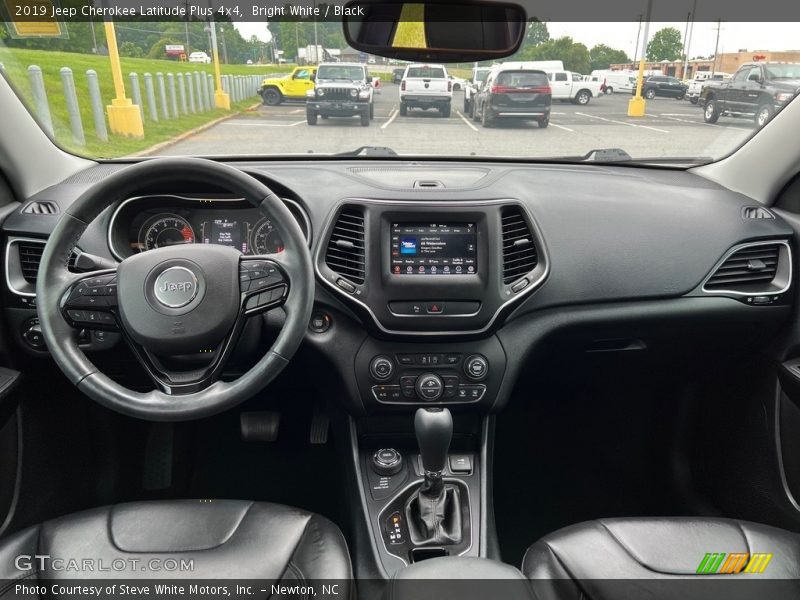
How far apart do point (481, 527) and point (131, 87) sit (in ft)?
8.74

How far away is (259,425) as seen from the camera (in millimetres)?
2574

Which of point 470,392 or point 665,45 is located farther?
point 665,45

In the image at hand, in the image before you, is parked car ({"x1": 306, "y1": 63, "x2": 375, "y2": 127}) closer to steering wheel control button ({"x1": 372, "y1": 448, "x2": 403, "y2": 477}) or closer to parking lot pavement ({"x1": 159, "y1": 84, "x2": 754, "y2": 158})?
parking lot pavement ({"x1": 159, "y1": 84, "x2": 754, "y2": 158})

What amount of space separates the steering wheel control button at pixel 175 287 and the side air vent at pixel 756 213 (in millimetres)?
1857

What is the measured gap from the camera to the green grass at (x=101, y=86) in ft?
7.35

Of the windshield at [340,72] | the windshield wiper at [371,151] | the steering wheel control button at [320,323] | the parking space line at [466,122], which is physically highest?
the windshield at [340,72]

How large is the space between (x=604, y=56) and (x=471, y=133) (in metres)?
0.64

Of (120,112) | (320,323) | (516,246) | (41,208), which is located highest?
(120,112)

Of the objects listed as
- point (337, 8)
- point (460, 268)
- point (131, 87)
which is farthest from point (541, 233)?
point (131, 87)

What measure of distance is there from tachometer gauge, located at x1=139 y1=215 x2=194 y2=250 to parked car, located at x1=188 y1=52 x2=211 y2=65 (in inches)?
32.4

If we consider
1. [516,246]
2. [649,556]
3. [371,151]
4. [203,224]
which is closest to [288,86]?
[371,151]

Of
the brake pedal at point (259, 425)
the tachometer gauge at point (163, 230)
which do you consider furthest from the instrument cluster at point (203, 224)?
the brake pedal at point (259, 425)

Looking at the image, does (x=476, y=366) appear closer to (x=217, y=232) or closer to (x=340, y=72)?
(x=217, y=232)

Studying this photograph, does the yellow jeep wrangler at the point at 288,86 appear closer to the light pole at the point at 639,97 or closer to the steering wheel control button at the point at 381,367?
the steering wheel control button at the point at 381,367
